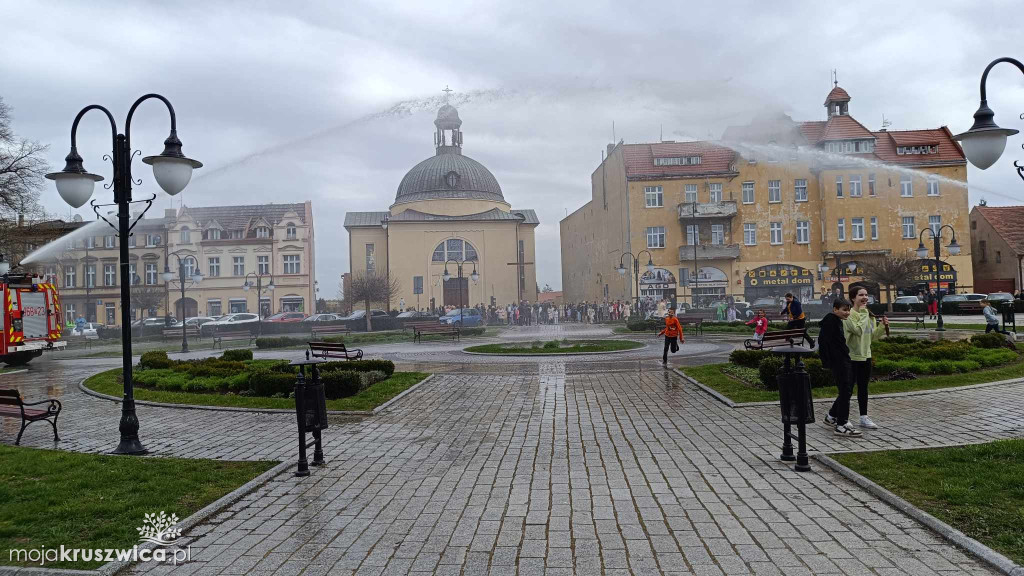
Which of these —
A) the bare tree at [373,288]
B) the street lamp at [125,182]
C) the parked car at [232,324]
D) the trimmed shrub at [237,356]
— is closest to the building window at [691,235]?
the bare tree at [373,288]

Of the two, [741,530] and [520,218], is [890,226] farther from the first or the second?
[741,530]

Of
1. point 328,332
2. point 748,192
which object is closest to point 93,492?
point 328,332

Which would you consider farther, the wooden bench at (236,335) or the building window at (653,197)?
the building window at (653,197)

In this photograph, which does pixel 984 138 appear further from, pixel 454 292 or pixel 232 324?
pixel 454 292

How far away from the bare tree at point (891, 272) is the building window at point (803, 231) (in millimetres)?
4863

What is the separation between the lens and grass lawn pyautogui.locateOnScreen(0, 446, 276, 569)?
546 centimetres

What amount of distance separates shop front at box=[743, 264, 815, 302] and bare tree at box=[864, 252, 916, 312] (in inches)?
167

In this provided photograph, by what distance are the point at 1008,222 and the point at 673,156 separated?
1140 inches

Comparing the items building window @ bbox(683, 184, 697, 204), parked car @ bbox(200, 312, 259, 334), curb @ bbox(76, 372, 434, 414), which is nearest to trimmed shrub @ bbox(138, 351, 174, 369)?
curb @ bbox(76, 372, 434, 414)

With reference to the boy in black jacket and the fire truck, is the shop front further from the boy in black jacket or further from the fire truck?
the boy in black jacket

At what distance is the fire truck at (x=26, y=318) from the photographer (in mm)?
23266

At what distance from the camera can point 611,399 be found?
1250 cm

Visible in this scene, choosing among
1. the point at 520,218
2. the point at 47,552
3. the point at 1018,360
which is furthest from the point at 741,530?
the point at 520,218

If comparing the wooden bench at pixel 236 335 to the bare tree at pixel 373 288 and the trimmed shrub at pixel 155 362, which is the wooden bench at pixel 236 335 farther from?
the trimmed shrub at pixel 155 362
